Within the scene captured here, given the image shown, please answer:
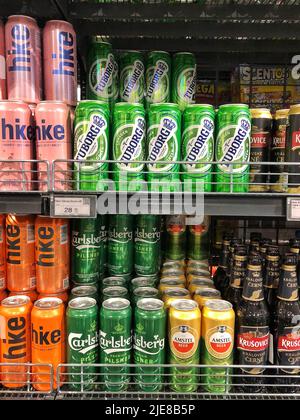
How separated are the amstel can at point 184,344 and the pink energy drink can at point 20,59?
866 mm

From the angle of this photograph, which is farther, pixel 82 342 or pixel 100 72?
pixel 100 72

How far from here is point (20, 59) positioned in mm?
1154

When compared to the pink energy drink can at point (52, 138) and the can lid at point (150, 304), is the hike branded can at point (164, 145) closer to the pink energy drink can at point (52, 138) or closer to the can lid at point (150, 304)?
the pink energy drink can at point (52, 138)

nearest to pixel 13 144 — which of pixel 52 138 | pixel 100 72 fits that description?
pixel 52 138

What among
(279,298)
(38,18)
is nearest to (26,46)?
(38,18)

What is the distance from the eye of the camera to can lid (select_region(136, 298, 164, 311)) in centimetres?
111

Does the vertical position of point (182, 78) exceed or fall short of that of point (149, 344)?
it exceeds it

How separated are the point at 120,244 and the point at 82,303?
278mm

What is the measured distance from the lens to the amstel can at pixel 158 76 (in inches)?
52.0

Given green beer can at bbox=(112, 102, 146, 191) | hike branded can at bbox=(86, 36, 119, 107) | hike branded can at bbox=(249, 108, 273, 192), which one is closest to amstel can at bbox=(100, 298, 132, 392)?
green beer can at bbox=(112, 102, 146, 191)

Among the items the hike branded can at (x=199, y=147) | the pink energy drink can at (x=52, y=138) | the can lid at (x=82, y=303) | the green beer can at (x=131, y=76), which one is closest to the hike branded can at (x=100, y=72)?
the green beer can at (x=131, y=76)

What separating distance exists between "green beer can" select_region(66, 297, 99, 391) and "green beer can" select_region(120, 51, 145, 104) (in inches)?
31.0

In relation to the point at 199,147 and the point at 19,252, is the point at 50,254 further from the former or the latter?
the point at 199,147

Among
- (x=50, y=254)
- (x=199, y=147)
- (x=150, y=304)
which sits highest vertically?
(x=199, y=147)
